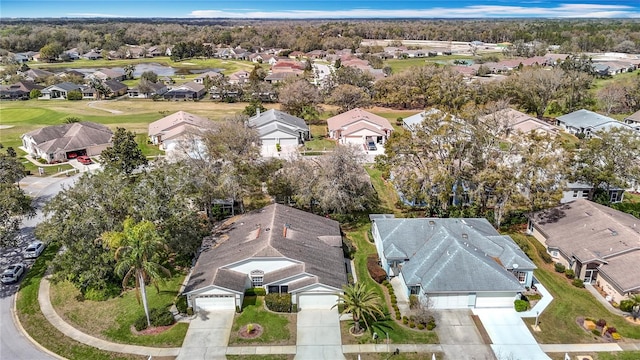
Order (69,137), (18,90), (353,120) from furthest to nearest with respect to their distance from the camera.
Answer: (18,90) < (353,120) < (69,137)

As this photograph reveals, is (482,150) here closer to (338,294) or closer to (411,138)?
(411,138)

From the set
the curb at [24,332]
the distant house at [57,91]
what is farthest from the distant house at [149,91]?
the curb at [24,332]

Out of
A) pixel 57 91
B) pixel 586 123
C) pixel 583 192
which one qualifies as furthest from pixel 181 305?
pixel 57 91

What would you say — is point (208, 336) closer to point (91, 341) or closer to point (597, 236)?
point (91, 341)

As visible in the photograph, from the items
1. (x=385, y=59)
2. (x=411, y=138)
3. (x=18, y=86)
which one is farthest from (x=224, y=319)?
(x=385, y=59)

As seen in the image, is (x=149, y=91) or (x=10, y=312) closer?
(x=10, y=312)

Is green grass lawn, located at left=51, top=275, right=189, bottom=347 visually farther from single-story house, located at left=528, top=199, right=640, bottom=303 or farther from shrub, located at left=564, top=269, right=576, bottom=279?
single-story house, located at left=528, top=199, right=640, bottom=303
